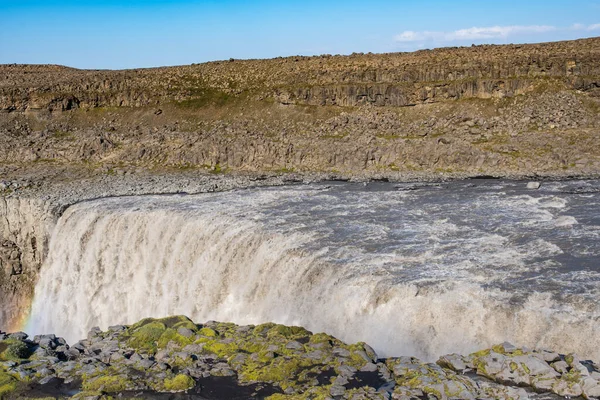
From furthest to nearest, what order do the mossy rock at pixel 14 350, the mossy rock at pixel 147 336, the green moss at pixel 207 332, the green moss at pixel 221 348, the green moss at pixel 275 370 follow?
1. the green moss at pixel 207 332
2. the mossy rock at pixel 147 336
3. the mossy rock at pixel 14 350
4. the green moss at pixel 221 348
5. the green moss at pixel 275 370

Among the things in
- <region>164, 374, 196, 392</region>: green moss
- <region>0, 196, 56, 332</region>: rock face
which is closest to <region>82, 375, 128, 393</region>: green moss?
<region>164, 374, 196, 392</region>: green moss

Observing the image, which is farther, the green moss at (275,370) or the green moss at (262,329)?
the green moss at (262,329)

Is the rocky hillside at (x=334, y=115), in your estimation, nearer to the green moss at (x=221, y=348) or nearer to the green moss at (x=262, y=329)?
the green moss at (x=262, y=329)

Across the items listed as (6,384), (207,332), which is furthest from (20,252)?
(207,332)

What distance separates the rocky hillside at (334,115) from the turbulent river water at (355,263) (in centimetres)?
722

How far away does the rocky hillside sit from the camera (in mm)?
45812

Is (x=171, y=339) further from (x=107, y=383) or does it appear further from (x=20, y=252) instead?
(x=20, y=252)

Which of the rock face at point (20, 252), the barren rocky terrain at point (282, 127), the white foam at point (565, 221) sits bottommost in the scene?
the rock face at point (20, 252)

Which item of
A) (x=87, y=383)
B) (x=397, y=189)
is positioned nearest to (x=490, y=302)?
(x=87, y=383)

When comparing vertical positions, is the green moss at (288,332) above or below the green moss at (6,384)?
above

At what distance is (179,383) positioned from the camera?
17.7 metres

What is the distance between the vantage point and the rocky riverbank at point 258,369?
627 inches

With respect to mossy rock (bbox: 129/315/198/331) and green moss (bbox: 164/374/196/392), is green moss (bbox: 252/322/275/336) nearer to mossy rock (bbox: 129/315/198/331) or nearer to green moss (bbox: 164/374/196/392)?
mossy rock (bbox: 129/315/198/331)

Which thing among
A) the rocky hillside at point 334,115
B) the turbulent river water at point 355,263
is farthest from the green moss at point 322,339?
the rocky hillside at point 334,115
